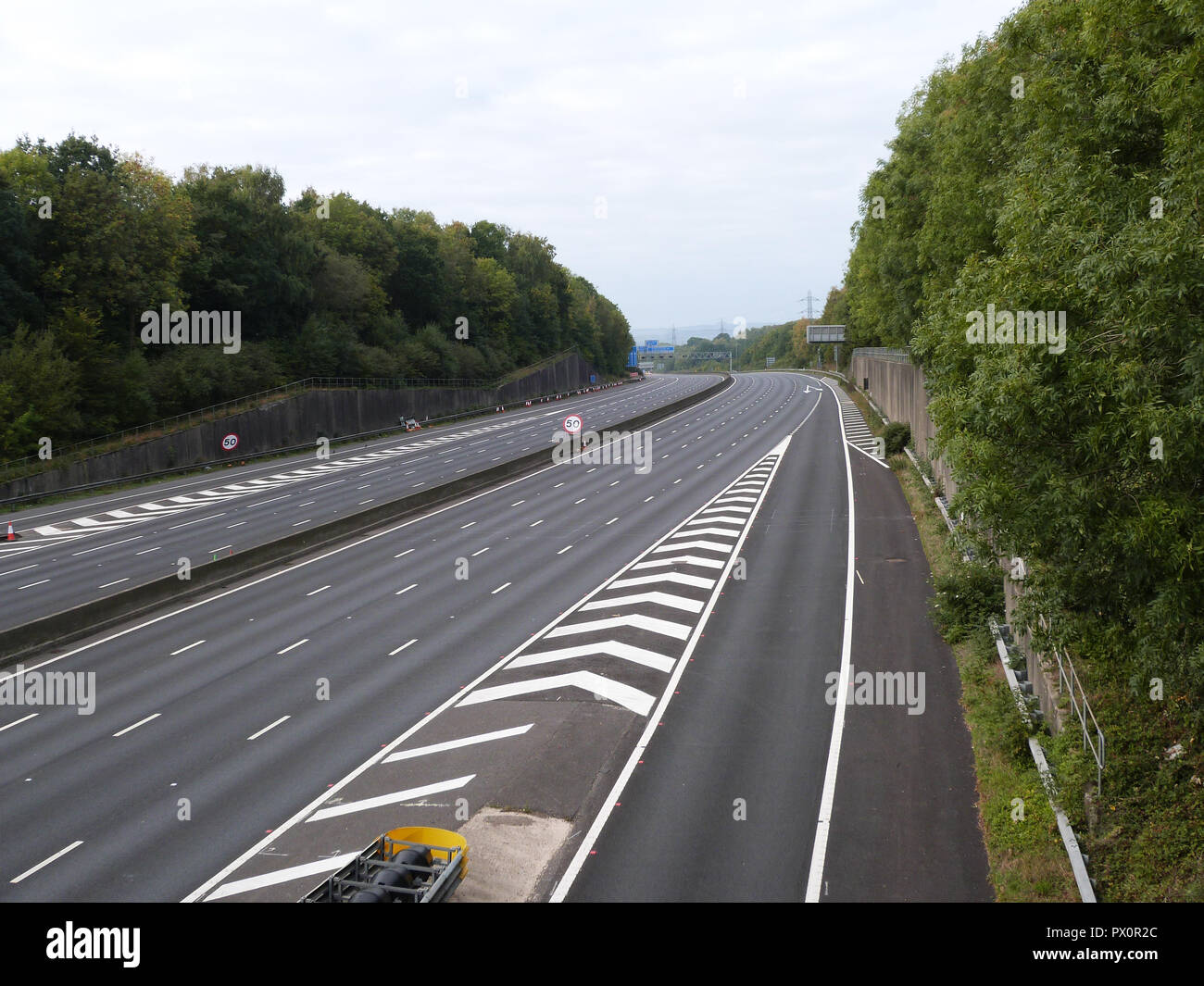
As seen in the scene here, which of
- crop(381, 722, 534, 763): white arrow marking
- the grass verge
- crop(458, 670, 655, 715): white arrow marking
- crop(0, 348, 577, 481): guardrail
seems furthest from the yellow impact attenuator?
crop(0, 348, 577, 481): guardrail

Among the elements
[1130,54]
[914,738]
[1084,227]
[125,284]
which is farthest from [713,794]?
[125,284]

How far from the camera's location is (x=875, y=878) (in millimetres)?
11688

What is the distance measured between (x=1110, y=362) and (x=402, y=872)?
31.1ft

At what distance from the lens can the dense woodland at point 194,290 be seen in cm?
5031

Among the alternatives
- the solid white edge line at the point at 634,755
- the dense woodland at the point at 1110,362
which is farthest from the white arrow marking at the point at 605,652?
the dense woodland at the point at 1110,362

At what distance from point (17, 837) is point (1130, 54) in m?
17.9

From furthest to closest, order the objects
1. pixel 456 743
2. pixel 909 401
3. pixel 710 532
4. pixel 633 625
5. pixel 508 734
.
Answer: pixel 909 401 < pixel 710 532 < pixel 633 625 < pixel 508 734 < pixel 456 743

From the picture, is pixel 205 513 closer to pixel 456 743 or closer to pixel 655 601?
pixel 655 601

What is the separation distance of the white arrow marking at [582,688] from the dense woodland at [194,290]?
121 feet

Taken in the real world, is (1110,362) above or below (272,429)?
above

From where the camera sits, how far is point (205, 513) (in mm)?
40156

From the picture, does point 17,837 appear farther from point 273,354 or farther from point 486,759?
point 273,354

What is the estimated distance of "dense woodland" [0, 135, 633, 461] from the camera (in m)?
50.3

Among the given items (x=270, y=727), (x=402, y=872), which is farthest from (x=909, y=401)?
(x=402, y=872)
